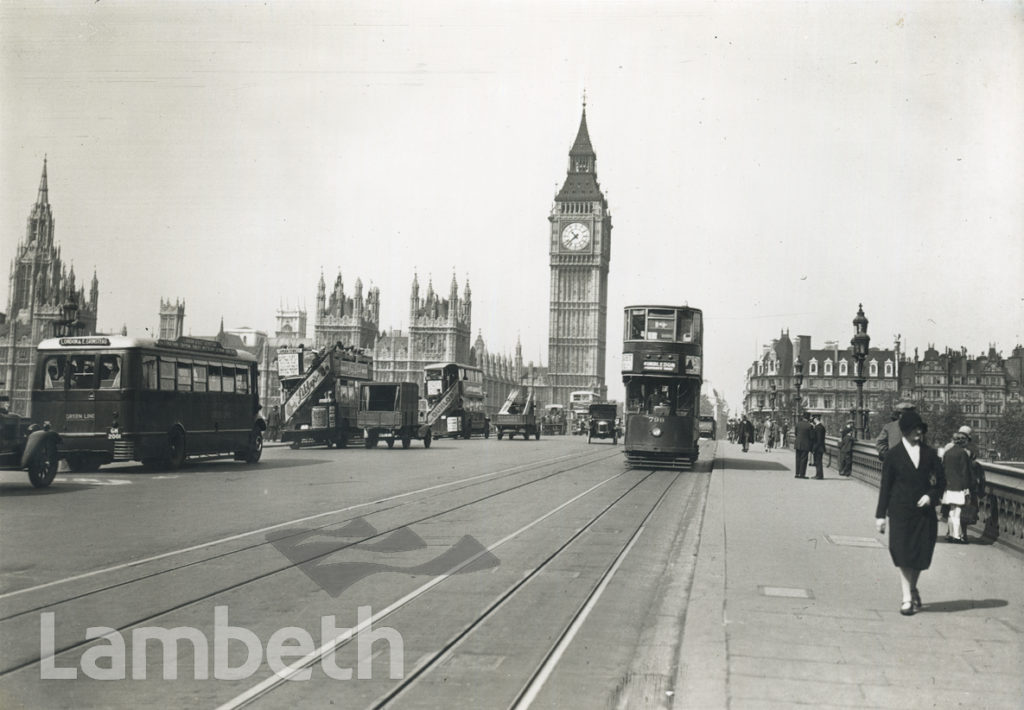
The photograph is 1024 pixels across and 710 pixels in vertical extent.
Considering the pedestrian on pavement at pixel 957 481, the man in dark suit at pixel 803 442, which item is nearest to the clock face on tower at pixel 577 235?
the man in dark suit at pixel 803 442

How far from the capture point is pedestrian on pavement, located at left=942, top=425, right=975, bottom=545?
12.1m

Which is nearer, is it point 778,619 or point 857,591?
point 778,619

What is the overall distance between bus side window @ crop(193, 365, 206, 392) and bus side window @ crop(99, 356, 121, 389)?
258cm

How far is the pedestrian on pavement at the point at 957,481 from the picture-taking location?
476 inches

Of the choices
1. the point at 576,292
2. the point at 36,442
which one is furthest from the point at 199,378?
the point at 576,292

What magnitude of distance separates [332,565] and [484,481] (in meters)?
11.4

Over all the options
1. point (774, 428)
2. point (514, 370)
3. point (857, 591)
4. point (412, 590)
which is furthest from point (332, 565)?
point (514, 370)

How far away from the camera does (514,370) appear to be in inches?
5433

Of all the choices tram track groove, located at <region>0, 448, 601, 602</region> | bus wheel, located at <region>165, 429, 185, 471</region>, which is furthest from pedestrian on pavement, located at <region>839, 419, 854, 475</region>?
bus wheel, located at <region>165, 429, 185, 471</region>

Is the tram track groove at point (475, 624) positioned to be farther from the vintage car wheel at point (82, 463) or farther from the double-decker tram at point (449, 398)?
the double-decker tram at point (449, 398)

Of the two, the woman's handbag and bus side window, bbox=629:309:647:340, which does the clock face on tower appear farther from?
the woman's handbag

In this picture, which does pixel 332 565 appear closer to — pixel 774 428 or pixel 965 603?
pixel 965 603

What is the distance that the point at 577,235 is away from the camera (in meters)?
146

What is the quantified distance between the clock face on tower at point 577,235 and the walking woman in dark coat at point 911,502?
5441 inches
